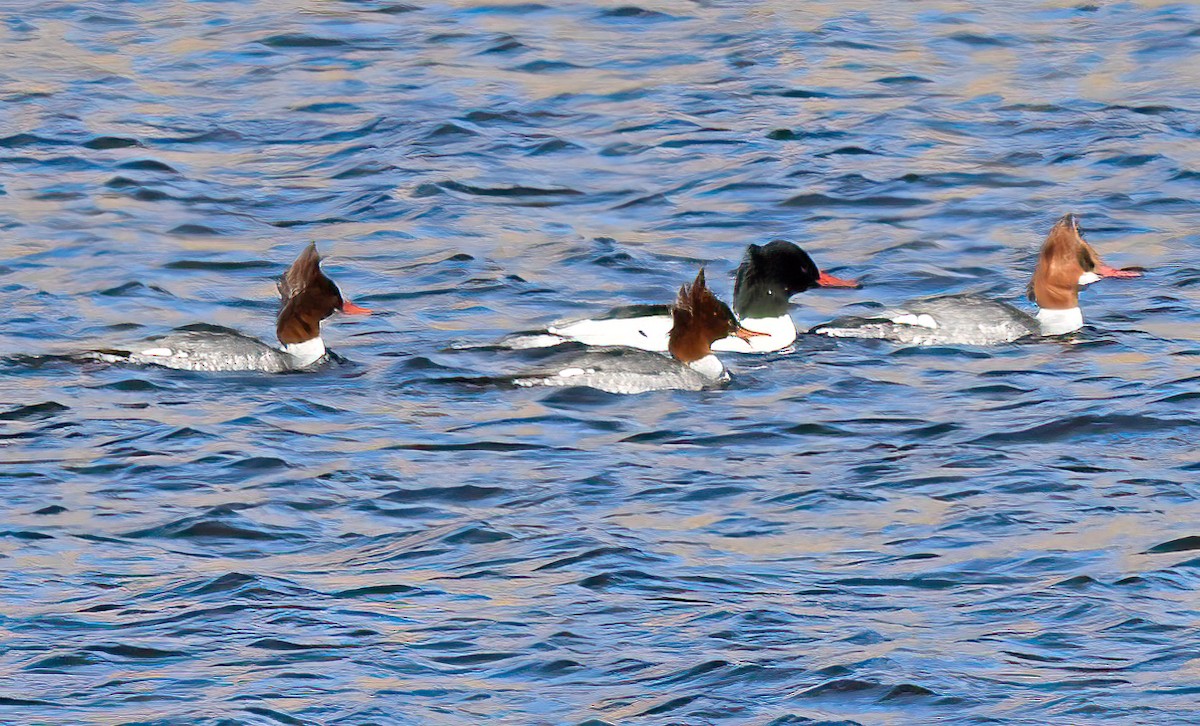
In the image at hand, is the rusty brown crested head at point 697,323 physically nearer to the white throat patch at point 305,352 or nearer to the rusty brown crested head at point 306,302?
the rusty brown crested head at point 306,302

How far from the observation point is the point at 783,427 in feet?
38.7

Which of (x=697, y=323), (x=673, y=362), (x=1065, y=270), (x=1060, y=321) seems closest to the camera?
(x=673, y=362)

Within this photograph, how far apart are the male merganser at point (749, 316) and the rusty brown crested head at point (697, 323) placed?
0.14m

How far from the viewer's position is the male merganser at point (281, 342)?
1274cm

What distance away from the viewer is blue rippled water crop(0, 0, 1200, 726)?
8484 mm

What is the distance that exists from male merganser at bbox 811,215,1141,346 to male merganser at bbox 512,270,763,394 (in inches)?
31.3

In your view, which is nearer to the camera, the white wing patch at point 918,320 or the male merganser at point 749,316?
the male merganser at point 749,316

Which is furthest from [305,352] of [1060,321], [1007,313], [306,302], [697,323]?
[1060,321]

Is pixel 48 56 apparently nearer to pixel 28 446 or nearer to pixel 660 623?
pixel 28 446

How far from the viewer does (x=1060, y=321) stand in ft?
45.8

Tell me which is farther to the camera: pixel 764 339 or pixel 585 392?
pixel 764 339

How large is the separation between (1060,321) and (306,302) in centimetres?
427

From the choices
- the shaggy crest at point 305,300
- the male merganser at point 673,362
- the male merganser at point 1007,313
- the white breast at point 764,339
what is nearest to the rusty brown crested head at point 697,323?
the male merganser at point 673,362

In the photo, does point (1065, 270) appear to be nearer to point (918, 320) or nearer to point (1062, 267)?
point (1062, 267)
